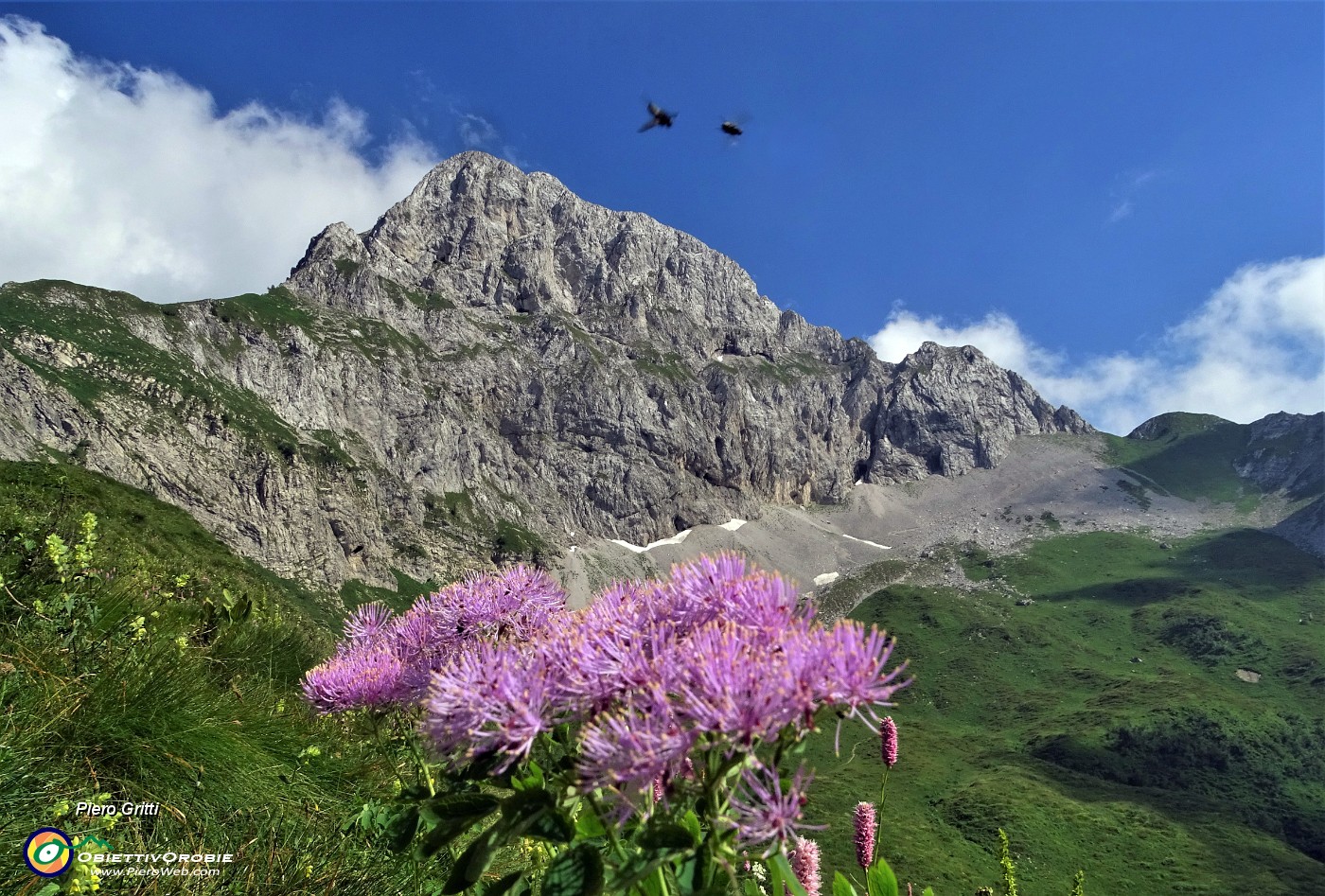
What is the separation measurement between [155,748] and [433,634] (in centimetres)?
303

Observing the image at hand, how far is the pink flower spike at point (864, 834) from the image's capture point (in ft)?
14.2

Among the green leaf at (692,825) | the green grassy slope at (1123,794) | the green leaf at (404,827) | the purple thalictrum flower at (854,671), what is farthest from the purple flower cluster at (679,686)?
the green grassy slope at (1123,794)

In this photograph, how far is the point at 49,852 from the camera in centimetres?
336

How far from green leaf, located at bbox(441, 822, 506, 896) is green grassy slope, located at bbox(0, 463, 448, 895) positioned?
8.95ft

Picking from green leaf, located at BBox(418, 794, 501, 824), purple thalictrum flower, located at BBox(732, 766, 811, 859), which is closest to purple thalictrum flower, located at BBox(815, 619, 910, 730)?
purple thalictrum flower, located at BBox(732, 766, 811, 859)

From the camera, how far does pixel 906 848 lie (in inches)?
4619

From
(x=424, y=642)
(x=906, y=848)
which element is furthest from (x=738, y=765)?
(x=906, y=848)

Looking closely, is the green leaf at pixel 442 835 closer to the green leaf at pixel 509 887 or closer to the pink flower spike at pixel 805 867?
the green leaf at pixel 509 887

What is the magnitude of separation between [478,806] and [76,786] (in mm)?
3910

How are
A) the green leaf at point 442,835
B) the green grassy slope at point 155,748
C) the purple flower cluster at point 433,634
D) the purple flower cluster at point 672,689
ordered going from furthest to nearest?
the green grassy slope at point 155,748, the purple flower cluster at point 433,634, the green leaf at point 442,835, the purple flower cluster at point 672,689

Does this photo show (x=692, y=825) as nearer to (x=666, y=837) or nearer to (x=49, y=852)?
(x=666, y=837)

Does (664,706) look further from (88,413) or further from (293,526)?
(293,526)

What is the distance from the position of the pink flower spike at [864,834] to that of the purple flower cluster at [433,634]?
Answer: 247 centimetres

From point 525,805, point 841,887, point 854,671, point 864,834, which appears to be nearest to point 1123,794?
point 864,834
